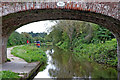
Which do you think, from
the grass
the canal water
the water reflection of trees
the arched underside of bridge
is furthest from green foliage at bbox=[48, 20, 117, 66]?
the grass

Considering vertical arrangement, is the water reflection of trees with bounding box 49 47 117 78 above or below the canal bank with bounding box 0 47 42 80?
below

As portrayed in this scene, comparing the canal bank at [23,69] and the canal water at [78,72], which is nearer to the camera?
the canal bank at [23,69]

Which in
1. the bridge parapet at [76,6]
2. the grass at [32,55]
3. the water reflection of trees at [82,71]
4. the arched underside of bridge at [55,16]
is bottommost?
the grass at [32,55]

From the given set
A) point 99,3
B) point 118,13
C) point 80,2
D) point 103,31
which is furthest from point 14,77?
point 103,31

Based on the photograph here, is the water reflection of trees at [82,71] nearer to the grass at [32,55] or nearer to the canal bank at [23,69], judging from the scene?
the canal bank at [23,69]

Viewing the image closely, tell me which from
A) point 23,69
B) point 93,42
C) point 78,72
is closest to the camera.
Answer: point 23,69

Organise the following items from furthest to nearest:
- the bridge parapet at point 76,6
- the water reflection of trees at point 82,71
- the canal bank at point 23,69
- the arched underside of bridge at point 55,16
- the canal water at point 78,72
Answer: the water reflection of trees at point 82,71, the canal water at point 78,72, the canal bank at point 23,69, the arched underside of bridge at point 55,16, the bridge parapet at point 76,6

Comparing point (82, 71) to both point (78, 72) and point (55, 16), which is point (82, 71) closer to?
point (78, 72)

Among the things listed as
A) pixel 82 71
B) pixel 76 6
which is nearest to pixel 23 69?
pixel 82 71

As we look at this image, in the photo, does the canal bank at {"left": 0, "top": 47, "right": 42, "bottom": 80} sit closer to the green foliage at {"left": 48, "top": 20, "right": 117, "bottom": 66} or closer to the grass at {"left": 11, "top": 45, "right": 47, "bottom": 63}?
the grass at {"left": 11, "top": 45, "right": 47, "bottom": 63}

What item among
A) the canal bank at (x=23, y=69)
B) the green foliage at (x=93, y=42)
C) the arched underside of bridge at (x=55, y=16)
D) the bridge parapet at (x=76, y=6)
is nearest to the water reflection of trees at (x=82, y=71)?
the canal bank at (x=23, y=69)

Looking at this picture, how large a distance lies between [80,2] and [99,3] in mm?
712

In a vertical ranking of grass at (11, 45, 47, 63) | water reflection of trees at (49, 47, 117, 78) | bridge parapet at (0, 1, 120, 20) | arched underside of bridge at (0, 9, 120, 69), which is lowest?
grass at (11, 45, 47, 63)

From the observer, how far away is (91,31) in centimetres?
1959
